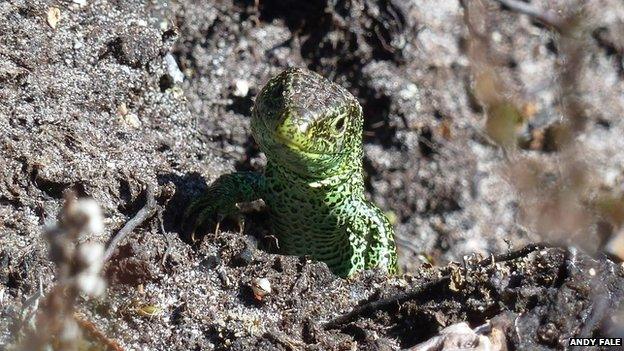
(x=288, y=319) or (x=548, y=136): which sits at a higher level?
(x=288, y=319)

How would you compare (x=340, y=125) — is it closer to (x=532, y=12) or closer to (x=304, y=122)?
(x=304, y=122)

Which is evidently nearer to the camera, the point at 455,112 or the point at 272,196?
the point at 272,196

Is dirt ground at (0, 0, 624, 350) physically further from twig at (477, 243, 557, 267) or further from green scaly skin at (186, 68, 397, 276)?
green scaly skin at (186, 68, 397, 276)

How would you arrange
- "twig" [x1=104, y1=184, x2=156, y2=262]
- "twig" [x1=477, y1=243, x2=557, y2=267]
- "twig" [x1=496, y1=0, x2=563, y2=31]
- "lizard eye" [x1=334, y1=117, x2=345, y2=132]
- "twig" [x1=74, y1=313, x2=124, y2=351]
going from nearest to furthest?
"twig" [x1=74, y1=313, x2=124, y2=351] < "twig" [x1=104, y1=184, x2=156, y2=262] < "twig" [x1=477, y1=243, x2=557, y2=267] < "lizard eye" [x1=334, y1=117, x2=345, y2=132] < "twig" [x1=496, y1=0, x2=563, y2=31]

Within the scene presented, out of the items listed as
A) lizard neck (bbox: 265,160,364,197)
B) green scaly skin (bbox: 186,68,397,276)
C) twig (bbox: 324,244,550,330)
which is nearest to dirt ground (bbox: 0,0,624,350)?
twig (bbox: 324,244,550,330)

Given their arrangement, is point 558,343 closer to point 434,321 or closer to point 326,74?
point 434,321

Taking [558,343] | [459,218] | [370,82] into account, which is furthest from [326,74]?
[558,343]

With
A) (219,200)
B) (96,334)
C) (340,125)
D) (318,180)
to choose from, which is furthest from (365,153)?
(96,334)
